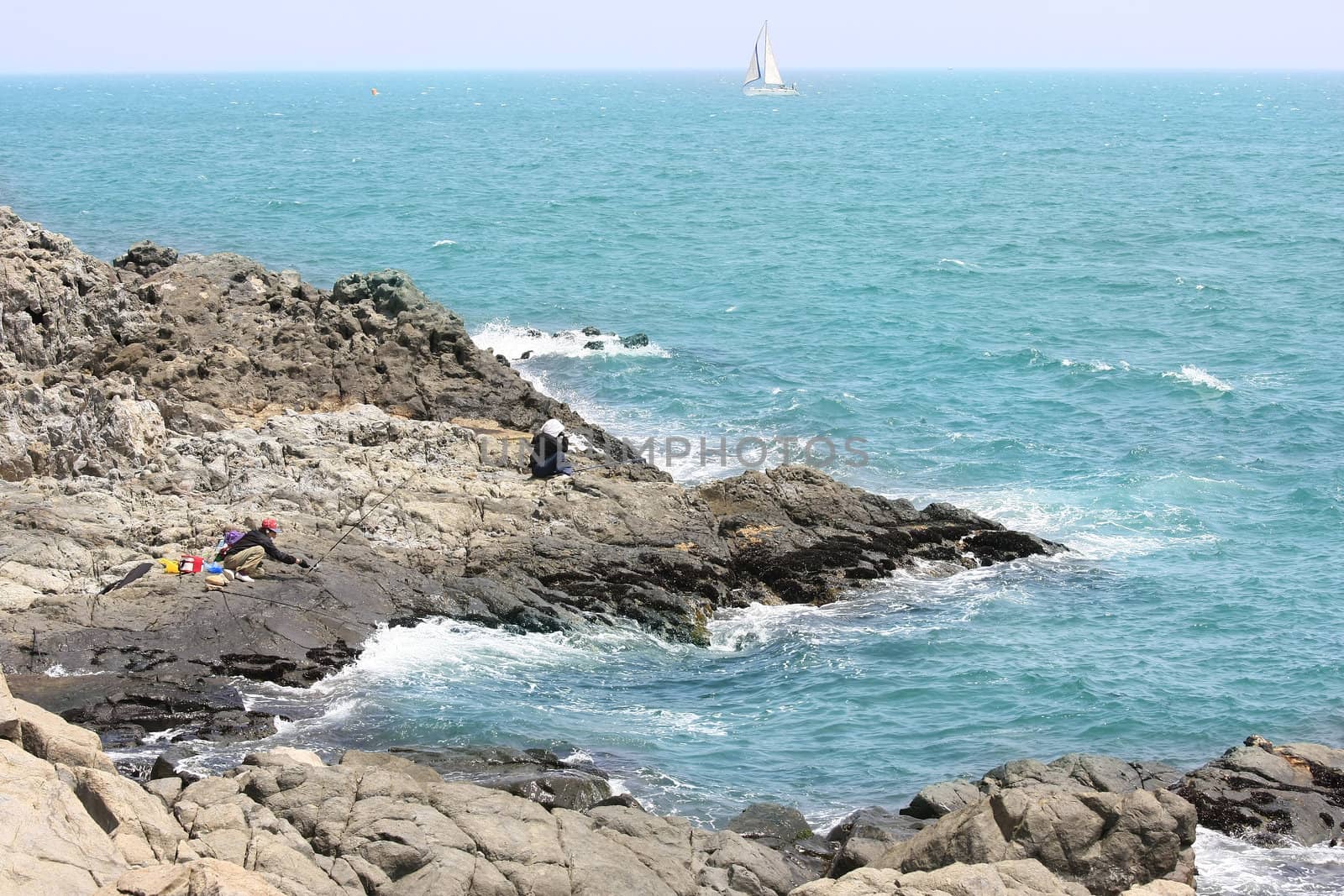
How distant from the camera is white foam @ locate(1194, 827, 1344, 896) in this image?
18.5 metres

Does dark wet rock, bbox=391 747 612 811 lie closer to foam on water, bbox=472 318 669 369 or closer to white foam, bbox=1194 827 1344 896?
white foam, bbox=1194 827 1344 896

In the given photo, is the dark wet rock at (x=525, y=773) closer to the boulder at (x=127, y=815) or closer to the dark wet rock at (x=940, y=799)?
the dark wet rock at (x=940, y=799)

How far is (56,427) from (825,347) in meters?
32.2

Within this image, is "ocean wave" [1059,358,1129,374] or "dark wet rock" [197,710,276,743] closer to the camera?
"dark wet rock" [197,710,276,743]

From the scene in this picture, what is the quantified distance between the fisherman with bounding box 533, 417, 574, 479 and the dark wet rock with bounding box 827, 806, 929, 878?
12.7 metres

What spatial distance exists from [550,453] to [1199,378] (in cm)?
2764

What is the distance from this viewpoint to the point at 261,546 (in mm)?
24344

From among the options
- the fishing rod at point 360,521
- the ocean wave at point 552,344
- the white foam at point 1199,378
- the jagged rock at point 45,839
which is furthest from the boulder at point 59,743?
the white foam at point 1199,378

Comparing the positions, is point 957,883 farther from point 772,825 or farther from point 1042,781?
point 1042,781

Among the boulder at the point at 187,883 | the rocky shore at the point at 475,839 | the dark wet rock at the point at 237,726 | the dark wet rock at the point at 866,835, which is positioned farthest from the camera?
the dark wet rock at the point at 237,726

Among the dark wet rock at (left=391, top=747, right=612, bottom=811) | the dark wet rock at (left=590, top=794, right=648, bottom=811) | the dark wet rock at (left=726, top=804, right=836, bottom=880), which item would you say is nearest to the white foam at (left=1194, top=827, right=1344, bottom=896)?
the dark wet rock at (left=726, top=804, right=836, bottom=880)

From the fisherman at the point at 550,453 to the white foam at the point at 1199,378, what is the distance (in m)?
26.3

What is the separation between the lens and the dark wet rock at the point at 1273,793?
19.9 metres

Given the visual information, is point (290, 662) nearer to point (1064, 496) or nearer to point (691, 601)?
point (691, 601)
